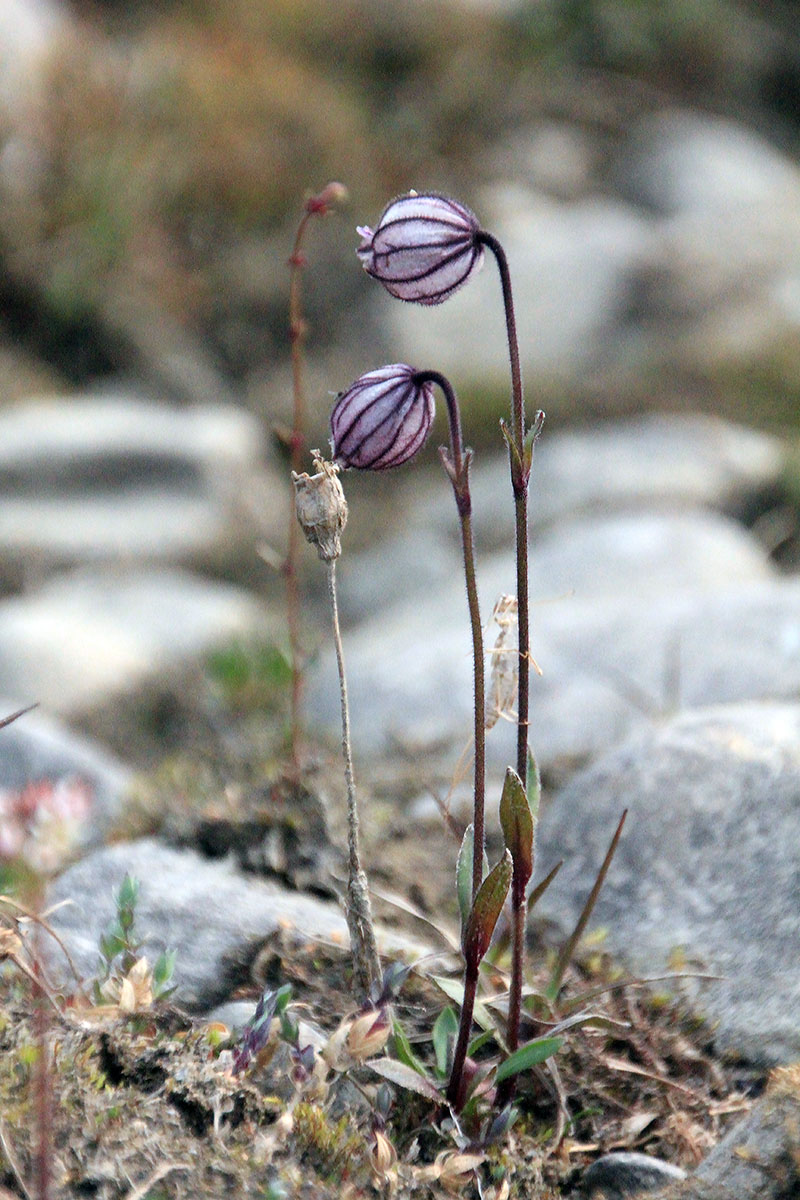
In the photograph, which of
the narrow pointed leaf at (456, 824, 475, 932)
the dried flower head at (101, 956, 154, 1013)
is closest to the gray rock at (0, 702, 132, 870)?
the dried flower head at (101, 956, 154, 1013)

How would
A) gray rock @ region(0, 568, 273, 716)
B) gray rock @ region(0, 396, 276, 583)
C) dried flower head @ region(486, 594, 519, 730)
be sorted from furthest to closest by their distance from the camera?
gray rock @ region(0, 396, 276, 583) → gray rock @ region(0, 568, 273, 716) → dried flower head @ region(486, 594, 519, 730)

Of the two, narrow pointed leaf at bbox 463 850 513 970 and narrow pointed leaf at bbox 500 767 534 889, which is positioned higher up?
narrow pointed leaf at bbox 500 767 534 889

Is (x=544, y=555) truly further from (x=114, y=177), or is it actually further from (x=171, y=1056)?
(x=114, y=177)

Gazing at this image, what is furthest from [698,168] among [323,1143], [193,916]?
→ [323,1143]

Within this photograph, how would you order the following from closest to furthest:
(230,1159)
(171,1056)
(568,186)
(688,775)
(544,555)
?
1. (230,1159)
2. (171,1056)
3. (688,775)
4. (544,555)
5. (568,186)

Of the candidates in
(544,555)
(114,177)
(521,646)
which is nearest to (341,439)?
(521,646)

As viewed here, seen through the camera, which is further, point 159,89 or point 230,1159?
point 159,89

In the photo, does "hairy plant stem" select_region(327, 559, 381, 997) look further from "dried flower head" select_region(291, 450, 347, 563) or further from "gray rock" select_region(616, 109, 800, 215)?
"gray rock" select_region(616, 109, 800, 215)
